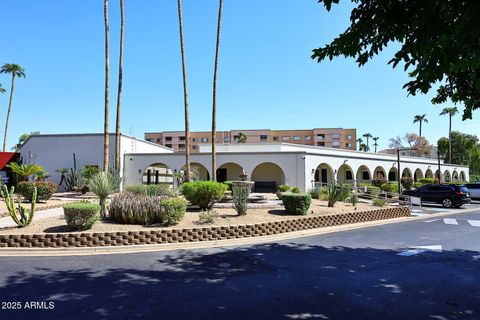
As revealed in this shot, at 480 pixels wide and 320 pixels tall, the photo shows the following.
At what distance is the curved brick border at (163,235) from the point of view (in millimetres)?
7797

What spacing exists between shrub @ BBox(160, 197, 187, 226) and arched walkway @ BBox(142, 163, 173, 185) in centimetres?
2098

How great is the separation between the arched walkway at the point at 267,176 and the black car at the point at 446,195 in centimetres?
1497

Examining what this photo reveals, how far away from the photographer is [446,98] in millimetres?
5867

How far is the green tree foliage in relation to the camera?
3398 millimetres

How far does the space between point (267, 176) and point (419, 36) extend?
32.3 m

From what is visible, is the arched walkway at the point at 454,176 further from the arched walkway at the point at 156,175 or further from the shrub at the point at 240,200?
the shrub at the point at 240,200

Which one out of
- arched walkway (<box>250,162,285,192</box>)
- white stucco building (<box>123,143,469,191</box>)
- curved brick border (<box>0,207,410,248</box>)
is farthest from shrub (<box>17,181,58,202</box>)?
arched walkway (<box>250,162,285,192</box>)

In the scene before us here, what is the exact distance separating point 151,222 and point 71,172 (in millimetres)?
20388

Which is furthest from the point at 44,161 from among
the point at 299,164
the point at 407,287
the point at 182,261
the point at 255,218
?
the point at 407,287

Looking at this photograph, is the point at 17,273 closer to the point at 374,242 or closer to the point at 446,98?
the point at 446,98

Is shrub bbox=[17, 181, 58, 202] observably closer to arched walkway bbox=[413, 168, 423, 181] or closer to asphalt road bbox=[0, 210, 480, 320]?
asphalt road bbox=[0, 210, 480, 320]

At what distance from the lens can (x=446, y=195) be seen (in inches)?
846

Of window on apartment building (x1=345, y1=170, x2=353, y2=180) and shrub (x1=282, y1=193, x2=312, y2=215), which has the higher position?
window on apartment building (x1=345, y1=170, x2=353, y2=180)

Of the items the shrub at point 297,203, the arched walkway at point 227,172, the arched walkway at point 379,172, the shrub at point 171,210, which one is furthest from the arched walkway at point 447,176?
the shrub at point 171,210
